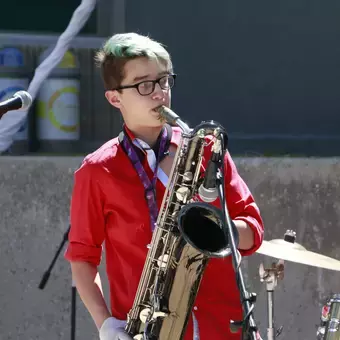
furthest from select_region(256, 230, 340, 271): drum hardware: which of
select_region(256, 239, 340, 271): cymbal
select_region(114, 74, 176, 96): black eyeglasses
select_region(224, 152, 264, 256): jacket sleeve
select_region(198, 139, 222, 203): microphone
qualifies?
select_region(198, 139, 222, 203): microphone

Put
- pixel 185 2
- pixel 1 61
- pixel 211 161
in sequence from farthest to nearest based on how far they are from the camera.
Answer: pixel 185 2
pixel 1 61
pixel 211 161

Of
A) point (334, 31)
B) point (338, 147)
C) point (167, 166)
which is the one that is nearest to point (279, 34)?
point (334, 31)

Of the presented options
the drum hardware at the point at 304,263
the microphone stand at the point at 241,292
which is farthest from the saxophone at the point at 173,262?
the drum hardware at the point at 304,263

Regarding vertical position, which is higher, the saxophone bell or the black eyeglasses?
the black eyeglasses

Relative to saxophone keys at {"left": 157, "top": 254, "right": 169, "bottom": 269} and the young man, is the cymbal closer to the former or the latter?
the young man

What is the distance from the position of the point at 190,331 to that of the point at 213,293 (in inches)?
5.4

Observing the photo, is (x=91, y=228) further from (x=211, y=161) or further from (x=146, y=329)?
(x=211, y=161)

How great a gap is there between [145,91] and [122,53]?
142 millimetres

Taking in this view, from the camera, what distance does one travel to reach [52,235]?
5688mm

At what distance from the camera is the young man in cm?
295

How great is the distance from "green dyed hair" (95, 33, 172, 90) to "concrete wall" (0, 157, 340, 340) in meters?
2.68

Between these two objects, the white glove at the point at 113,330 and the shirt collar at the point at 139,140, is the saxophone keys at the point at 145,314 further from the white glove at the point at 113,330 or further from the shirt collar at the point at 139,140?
the shirt collar at the point at 139,140

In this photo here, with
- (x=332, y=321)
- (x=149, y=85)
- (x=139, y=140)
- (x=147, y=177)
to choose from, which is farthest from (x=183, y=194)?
(x=332, y=321)

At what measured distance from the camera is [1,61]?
245 inches
